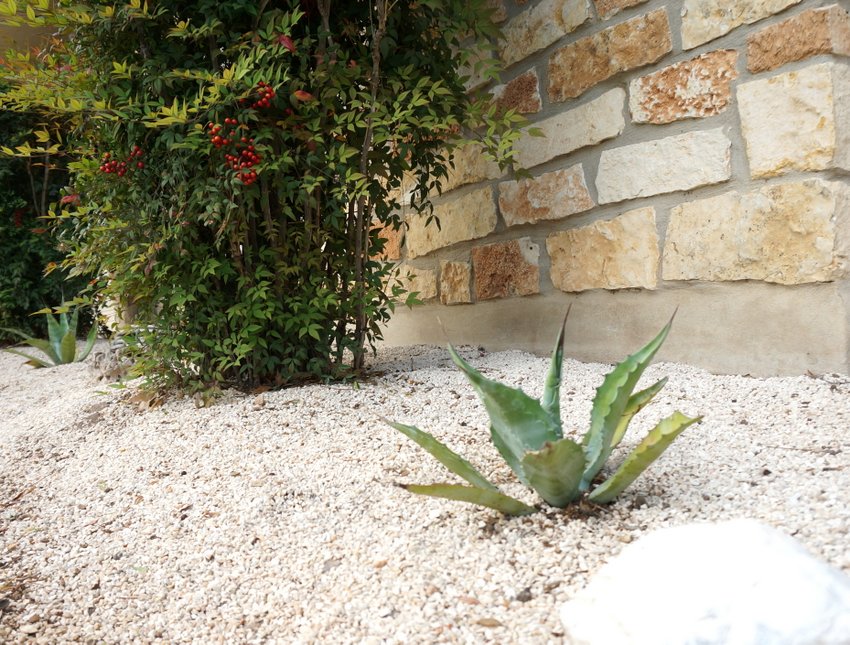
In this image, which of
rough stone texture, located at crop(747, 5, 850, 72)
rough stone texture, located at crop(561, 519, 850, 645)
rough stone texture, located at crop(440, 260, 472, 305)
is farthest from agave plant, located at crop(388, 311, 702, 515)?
rough stone texture, located at crop(440, 260, 472, 305)

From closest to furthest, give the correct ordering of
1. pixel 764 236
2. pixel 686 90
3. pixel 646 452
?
pixel 646 452 < pixel 764 236 < pixel 686 90

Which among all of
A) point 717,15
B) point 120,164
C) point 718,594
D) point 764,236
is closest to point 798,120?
point 764,236

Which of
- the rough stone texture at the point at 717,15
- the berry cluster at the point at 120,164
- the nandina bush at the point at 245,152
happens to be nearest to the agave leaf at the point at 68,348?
the nandina bush at the point at 245,152

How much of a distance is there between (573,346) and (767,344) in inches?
32.2

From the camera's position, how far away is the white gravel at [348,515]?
4.22 feet

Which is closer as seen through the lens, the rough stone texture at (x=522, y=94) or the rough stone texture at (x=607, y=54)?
the rough stone texture at (x=607, y=54)

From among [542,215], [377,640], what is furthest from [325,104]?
[377,640]

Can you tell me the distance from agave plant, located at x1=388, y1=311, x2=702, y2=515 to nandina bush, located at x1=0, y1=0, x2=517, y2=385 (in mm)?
1228

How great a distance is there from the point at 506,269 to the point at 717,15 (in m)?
1.29

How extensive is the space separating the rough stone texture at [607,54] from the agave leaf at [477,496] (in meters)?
1.70

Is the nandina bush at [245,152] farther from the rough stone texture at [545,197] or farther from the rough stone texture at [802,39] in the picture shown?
the rough stone texture at [802,39]

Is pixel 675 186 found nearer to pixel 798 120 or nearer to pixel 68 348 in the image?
pixel 798 120

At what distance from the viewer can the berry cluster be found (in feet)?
8.27

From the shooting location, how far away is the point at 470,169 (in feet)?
10.8
